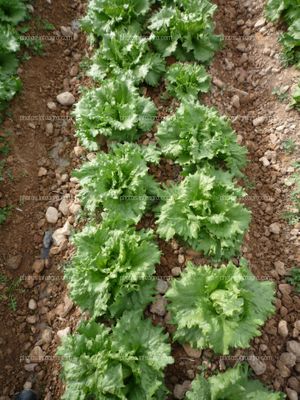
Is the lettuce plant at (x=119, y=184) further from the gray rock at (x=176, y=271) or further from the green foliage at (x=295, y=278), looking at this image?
the green foliage at (x=295, y=278)

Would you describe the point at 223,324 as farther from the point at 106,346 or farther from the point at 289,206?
the point at 289,206

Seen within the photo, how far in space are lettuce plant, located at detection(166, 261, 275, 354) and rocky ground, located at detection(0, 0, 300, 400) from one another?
0.34 meters

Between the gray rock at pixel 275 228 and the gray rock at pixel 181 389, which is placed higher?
the gray rock at pixel 275 228

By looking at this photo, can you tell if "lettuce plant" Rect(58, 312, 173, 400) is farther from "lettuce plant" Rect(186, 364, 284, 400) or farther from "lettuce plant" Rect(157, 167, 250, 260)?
"lettuce plant" Rect(157, 167, 250, 260)

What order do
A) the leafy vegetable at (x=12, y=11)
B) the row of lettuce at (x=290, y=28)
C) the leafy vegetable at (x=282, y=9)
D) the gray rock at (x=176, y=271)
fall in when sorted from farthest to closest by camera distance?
the leafy vegetable at (x=282, y=9), the leafy vegetable at (x=12, y=11), the row of lettuce at (x=290, y=28), the gray rock at (x=176, y=271)

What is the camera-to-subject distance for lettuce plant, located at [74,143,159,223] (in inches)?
187

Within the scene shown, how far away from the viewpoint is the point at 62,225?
17.3ft

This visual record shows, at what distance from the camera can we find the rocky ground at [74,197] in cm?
448

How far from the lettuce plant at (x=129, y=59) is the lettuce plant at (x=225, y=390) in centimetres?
384

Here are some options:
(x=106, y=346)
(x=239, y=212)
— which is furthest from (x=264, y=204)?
(x=106, y=346)

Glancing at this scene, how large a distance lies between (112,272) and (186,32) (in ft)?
12.0

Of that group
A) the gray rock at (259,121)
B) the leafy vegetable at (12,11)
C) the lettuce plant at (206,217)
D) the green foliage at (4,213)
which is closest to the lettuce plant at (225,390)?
the lettuce plant at (206,217)

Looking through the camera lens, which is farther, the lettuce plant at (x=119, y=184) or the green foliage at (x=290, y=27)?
the green foliage at (x=290, y=27)

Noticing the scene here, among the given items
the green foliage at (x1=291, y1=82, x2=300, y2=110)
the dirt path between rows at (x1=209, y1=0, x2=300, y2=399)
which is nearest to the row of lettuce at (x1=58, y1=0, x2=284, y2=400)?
the dirt path between rows at (x1=209, y1=0, x2=300, y2=399)
